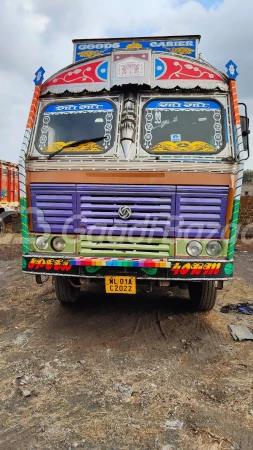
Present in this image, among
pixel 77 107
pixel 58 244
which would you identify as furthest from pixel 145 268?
pixel 77 107

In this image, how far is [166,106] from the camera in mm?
4312

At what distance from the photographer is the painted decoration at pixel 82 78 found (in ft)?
14.4

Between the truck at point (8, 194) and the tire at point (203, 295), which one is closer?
the tire at point (203, 295)

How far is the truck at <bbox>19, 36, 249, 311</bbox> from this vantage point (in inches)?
155

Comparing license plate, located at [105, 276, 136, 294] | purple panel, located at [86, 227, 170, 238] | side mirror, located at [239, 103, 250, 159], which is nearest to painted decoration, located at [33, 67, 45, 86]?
purple panel, located at [86, 227, 170, 238]

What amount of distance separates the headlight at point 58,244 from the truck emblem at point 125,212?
74 cm

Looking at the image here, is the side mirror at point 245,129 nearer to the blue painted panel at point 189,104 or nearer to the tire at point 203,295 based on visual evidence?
the blue painted panel at point 189,104

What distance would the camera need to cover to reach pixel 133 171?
3979 mm

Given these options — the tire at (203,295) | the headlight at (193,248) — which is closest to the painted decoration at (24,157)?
the headlight at (193,248)

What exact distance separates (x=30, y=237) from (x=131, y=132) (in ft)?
5.45

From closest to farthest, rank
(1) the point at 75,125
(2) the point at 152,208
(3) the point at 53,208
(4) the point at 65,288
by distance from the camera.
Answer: (2) the point at 152,208, (3) the point at 53,208, (1) the point at 75,125, (4) the point at 65,288

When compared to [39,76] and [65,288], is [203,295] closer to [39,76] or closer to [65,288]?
Answer: [65,288]

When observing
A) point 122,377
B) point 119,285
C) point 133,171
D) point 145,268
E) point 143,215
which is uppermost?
point 133,171

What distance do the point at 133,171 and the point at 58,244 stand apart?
1168 mm
